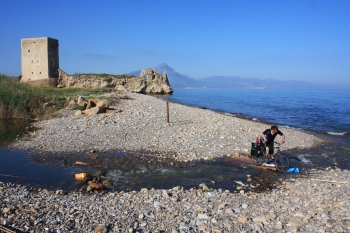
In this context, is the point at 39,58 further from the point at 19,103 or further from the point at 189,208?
the point at 189,208

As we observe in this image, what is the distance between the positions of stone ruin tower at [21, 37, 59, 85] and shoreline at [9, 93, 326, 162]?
119 ft

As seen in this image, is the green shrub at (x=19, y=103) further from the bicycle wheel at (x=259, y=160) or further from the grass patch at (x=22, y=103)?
the bicycle wheel at (x=259, y=160)

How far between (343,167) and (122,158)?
1061 centimetres

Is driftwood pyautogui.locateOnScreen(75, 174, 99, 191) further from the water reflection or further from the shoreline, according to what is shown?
the water reflection

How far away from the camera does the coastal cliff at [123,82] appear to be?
60912 mm

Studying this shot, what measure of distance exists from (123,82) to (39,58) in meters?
22.4

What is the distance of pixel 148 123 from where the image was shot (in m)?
20.4

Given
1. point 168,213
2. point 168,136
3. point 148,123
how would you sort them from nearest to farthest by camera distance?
point 168,213 < point 168,136 < point 148,123

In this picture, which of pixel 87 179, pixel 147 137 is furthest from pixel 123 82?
pixel 87 179

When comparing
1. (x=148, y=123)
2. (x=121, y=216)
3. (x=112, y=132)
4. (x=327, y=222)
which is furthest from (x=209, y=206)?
(x=148, y=123)

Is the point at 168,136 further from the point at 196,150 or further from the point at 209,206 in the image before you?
the point at 209,206

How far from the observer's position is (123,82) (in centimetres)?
7169

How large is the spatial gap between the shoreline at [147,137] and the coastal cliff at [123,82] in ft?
136

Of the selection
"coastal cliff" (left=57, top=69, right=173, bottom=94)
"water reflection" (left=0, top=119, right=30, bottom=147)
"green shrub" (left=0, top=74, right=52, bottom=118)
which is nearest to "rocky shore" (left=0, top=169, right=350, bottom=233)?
"water reflection" (left=0, top=119, right=30, bottom=147)
